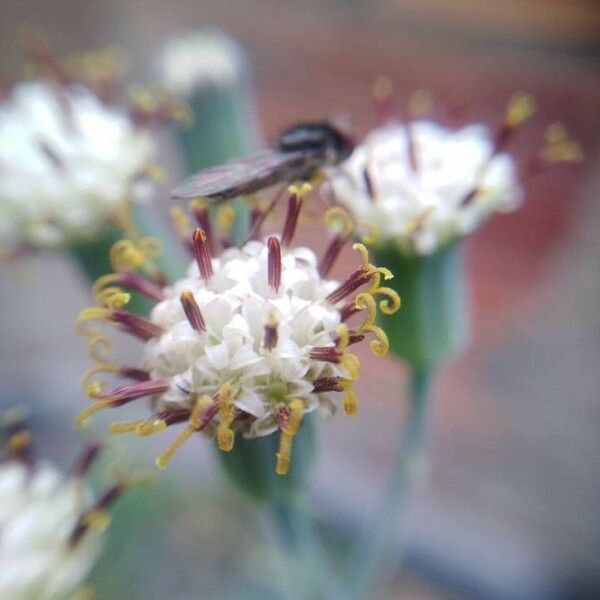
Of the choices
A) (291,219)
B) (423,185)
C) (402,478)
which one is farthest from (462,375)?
(291,219)

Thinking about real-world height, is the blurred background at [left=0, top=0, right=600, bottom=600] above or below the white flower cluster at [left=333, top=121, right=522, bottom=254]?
below

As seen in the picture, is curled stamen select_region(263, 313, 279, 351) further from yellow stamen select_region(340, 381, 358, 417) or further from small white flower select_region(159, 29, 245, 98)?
small white flower select_region(159, 29, 245, 98)

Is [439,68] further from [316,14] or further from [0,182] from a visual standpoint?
[0,182]

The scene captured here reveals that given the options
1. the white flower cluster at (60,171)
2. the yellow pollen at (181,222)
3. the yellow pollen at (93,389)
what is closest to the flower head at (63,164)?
the white flower cluster at (60,171)

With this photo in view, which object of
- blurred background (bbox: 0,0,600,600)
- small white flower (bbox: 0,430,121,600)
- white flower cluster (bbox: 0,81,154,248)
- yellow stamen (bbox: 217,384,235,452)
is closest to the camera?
yellow stamen (bbox: 217,384,235,452)

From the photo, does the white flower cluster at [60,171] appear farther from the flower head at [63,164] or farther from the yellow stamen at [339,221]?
the yellow stamen at [339,221]

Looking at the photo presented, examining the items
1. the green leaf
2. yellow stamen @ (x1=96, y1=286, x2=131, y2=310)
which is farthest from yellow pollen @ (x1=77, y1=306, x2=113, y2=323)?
the green leaf

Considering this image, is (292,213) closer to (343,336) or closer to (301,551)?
(343,336)

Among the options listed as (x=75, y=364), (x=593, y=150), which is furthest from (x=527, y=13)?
(x=75, y=364)
